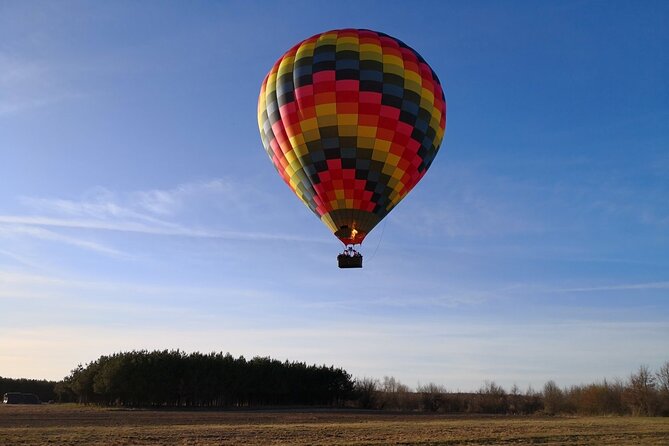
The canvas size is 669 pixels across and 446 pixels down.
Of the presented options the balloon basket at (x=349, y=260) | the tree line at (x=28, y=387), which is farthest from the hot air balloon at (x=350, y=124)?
the tree line at (x=28, y=387)

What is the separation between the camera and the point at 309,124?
2628 cm

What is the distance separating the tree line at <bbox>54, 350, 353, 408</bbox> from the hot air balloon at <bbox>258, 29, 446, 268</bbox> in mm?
56815

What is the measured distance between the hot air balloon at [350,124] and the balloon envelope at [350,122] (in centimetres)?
4

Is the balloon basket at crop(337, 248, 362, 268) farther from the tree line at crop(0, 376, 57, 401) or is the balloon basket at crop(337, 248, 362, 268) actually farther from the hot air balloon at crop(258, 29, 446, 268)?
the tree line at crop(0, 376, 57, 401)

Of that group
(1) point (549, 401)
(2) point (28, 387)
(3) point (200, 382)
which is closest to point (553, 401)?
(1) point (549, 401)

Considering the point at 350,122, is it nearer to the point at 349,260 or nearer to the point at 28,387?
the point at 349,260

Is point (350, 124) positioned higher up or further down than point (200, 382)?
higher up

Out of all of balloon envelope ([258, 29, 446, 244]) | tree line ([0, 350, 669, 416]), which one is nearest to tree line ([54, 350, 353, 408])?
tree line ([0, 350, 669, 416])

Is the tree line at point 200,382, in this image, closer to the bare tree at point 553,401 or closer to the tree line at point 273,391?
the tree line at point 273,391

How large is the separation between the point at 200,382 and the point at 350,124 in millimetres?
59989

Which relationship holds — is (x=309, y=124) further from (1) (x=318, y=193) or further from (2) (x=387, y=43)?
(2) (x=387, y=43)

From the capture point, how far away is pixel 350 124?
85.4 ft

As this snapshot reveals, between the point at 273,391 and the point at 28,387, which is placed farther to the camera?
the point at 28,387

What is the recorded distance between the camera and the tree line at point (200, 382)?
7644 centimetres
